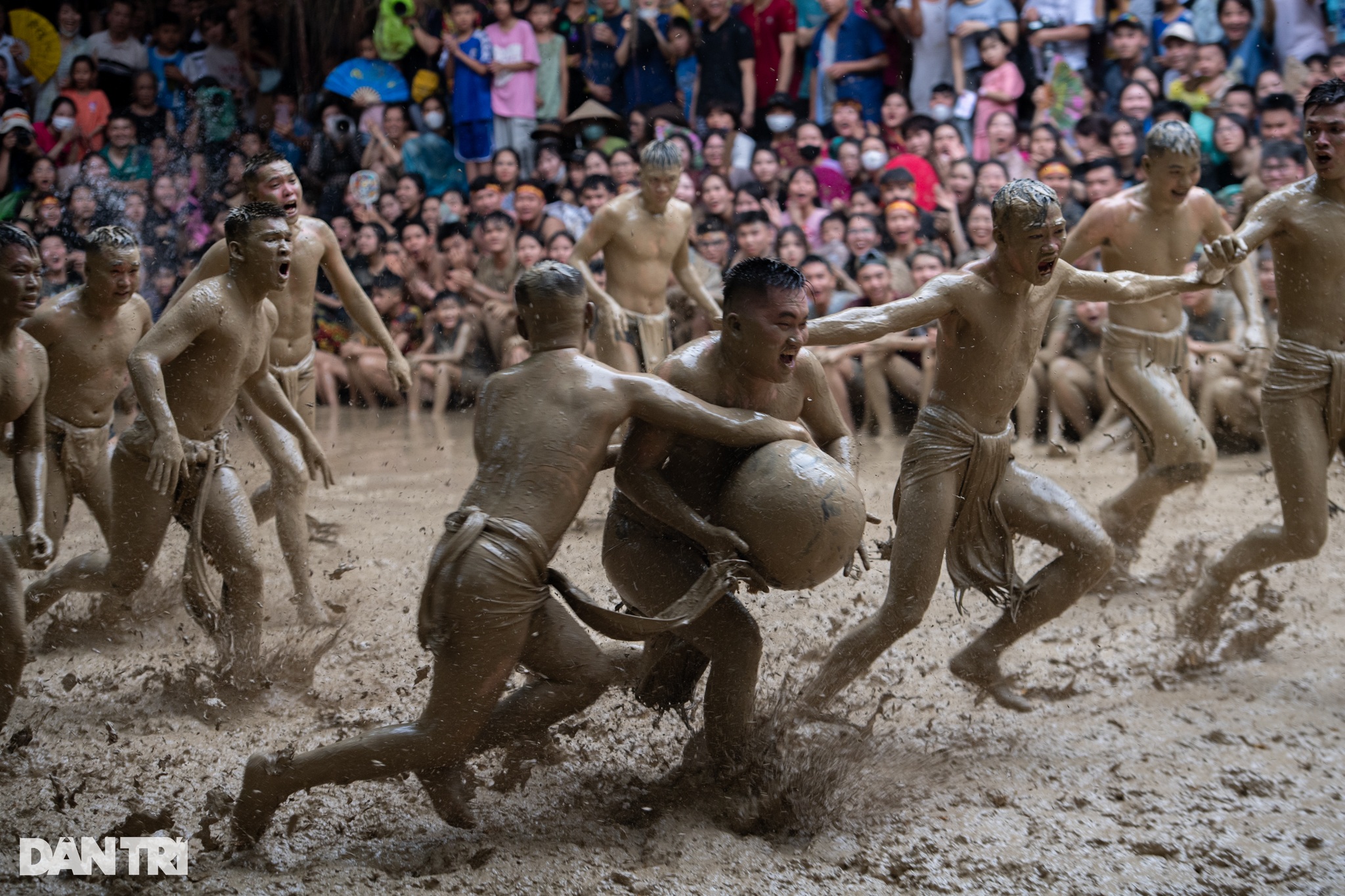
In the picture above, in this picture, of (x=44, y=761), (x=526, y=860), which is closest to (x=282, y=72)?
(x=44, y=761)

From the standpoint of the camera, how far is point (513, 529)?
10.5 ft

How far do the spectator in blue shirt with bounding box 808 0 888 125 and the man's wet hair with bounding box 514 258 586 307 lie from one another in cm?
683

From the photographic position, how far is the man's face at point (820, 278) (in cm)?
821

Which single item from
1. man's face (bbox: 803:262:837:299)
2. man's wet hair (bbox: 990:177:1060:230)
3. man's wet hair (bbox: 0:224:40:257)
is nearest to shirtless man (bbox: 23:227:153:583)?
man's wet hair (bbox: 0:224:40:257)

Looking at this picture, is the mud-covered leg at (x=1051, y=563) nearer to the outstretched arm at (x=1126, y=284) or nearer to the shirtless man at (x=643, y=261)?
the outstretched arm at (x=1126, y=284)

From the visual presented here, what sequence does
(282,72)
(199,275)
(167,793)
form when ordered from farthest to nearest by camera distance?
(282,72) → (199,275) → (167,793)

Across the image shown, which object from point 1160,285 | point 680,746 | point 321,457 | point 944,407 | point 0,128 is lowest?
point 680,746

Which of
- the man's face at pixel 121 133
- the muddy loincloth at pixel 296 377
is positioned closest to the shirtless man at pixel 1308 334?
the muddy loincloth at pixel 296 377

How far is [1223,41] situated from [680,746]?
7.01m

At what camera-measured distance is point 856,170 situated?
9.11m

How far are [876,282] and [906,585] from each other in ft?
14.5

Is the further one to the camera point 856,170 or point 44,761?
point 856,170

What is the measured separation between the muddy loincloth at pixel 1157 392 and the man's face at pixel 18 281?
4.18 metres

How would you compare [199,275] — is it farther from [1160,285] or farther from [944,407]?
[1160,285]
